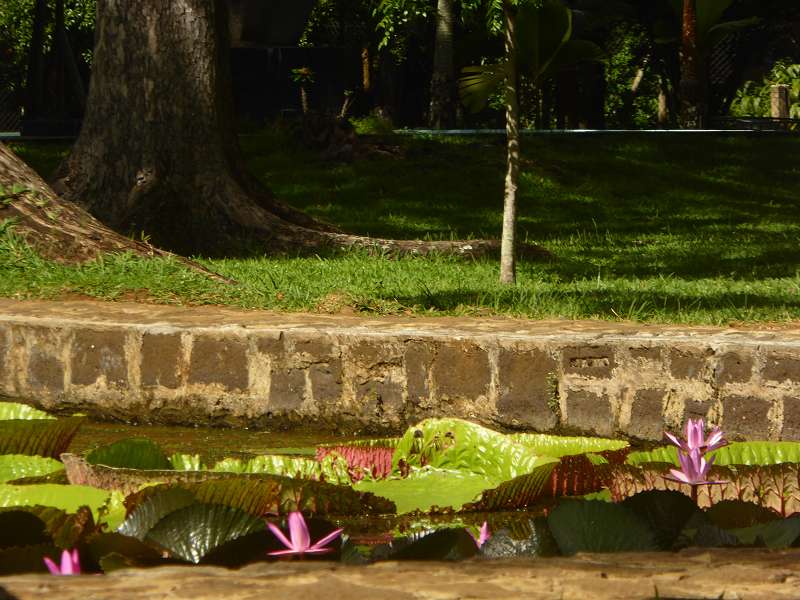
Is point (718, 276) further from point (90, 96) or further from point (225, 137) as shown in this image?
point (90, 96)

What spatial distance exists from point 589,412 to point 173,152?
5241mm

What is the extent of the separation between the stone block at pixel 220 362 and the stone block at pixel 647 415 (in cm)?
137

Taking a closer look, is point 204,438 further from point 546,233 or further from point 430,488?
point 546,233

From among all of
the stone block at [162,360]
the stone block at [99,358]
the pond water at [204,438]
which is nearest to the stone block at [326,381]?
the pond water at [204,438]

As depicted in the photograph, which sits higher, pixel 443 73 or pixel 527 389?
pixel 443 73

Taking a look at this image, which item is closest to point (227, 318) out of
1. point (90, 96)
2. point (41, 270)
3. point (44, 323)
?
point (44, 323)

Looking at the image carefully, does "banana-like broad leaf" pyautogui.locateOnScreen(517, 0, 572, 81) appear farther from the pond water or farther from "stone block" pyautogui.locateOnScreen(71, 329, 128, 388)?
the pond water

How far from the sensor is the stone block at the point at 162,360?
4914 mm

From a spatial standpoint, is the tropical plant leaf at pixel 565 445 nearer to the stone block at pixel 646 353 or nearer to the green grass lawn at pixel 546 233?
the stone block at pixel 646 353

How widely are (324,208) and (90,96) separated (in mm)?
3082

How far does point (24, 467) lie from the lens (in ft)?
9.61

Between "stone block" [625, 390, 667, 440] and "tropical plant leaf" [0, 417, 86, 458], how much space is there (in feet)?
6.92

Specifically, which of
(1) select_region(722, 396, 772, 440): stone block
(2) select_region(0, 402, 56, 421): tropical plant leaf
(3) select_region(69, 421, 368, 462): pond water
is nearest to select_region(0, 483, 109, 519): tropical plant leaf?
(2) select_region(0, 402, 56, 421): tropical plant leaf

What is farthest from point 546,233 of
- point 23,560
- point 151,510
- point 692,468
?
point 23,560
